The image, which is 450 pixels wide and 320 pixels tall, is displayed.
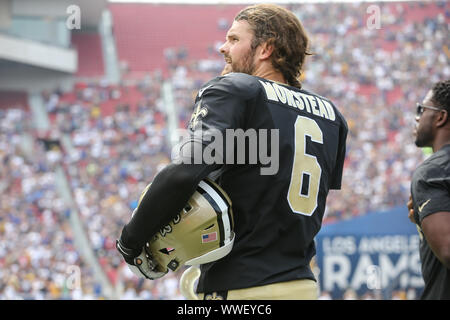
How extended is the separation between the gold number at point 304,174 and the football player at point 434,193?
66 centimetres

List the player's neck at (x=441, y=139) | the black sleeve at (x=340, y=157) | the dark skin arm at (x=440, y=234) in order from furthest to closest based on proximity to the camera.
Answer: the player's neck at (x=441, y=139) → the dark skin arm at (x=440, y=234) → the black sleeve at (x=340, y=157)

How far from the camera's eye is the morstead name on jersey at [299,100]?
5.90 feet

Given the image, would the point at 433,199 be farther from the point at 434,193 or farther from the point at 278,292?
the point at 278,292

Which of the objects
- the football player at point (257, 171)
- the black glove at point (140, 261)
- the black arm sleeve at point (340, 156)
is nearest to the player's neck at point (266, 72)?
the football player at point (257, 171)

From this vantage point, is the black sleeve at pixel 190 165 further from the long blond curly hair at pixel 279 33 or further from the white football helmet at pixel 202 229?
the long blond curly hair at pixel 279 33

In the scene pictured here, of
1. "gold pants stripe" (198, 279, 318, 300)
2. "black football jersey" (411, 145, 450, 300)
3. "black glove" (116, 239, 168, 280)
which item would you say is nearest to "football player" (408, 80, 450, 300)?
"black football jersey" (411, 145, 450, 300)

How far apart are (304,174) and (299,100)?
25cm

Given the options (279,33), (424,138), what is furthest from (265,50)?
Answer: (424,138)

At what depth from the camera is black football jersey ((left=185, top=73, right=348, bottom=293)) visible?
1694mm

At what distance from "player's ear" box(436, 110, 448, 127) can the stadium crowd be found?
9.59 m

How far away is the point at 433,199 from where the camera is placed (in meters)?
2.31

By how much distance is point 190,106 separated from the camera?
763 inches
